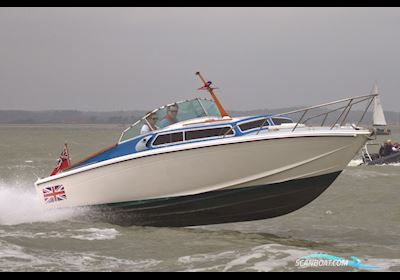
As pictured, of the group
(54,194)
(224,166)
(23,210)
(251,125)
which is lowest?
(224,166)

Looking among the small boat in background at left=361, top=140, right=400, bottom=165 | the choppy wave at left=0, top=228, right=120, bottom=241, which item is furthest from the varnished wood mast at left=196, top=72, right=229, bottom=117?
the small boat in background at left=361, top=140, right=400, bottom=165

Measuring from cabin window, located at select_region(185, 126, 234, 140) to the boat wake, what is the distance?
2847mm

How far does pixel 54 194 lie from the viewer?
12.7 m

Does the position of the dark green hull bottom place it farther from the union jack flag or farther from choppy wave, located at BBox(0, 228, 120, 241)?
the union jack flag

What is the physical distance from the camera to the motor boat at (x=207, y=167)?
11203mm

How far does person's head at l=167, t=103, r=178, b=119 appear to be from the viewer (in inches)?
482

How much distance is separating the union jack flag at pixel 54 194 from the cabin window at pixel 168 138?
89.7 inches

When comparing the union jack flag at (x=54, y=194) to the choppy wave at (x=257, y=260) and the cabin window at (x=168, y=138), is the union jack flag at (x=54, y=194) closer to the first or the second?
the cabin window at (x=168, y=138)

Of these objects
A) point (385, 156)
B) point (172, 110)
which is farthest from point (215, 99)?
point (385, 156)

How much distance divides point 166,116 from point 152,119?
0.94 ft

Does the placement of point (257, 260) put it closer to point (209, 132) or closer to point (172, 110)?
point (209, 132)

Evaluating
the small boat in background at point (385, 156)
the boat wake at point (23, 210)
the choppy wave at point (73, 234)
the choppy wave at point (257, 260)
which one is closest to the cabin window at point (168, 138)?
the choppy wave at point (73, 234)

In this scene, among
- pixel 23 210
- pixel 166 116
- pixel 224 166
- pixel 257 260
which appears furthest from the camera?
pixel 23 210
